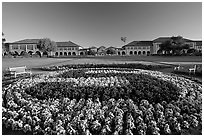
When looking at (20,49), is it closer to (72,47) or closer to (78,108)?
(72,47)

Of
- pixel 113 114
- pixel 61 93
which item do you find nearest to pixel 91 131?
pixel 113 114

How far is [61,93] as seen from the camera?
458 cm

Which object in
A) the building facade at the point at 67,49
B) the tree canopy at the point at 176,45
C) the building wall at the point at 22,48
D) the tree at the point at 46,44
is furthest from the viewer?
the building facade at the point at 67,49

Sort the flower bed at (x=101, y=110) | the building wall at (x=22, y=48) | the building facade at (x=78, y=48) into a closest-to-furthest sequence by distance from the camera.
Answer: the flower bed at (x=101, y=110)
the building facade at (x=78, y=48)
the building wall at (x=22, y=48)

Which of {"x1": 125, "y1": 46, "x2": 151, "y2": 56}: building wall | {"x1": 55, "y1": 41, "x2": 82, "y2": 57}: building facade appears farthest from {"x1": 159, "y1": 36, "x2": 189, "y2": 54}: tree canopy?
{"x1": 55, "y1": 41, "x2": 82, "y2": 57}: building facade

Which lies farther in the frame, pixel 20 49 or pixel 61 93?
pixel 20 49

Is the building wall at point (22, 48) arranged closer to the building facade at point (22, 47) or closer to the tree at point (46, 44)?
the building facade at point (22, 47)

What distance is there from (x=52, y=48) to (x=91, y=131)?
55078mm

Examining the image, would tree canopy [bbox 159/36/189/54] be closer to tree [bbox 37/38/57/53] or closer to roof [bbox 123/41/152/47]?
roof [bbox 123/41/152/47]

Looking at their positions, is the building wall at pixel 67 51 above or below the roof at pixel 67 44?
below

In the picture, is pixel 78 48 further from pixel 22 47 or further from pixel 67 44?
pixel 22 47

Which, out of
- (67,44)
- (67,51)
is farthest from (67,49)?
(67,44)

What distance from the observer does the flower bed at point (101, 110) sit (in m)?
3.08

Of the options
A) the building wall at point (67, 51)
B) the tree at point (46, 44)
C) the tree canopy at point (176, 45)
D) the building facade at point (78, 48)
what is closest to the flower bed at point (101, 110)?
the tree canopy at point (176, 45)
